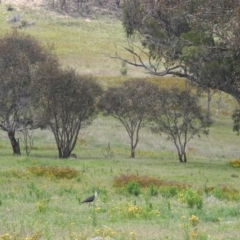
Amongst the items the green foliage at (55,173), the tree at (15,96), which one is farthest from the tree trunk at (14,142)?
the green foliage at (55,173)

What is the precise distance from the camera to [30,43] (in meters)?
42.4

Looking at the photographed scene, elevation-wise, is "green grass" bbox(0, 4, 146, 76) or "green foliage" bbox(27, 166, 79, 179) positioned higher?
"green grass" bbox(0, 4, 146, 76)

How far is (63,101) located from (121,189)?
15.4 m

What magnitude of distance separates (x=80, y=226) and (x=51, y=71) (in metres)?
23.1

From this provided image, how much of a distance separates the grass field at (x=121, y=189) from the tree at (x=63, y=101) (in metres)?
1.71

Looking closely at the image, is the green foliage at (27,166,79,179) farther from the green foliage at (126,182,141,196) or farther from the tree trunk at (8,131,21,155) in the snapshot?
the tree trunk at (8,131,21,155)

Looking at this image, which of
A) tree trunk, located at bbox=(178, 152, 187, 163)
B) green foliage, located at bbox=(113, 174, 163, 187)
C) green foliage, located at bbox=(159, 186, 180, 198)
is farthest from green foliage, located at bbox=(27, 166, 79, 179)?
tree trunk, located at bbox=(178, 152, 187, 163)

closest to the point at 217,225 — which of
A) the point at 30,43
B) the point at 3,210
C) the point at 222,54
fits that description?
the point at 3,210

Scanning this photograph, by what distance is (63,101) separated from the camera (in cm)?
3225

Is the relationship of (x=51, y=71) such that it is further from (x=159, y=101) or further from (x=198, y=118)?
(x=198, y=118)

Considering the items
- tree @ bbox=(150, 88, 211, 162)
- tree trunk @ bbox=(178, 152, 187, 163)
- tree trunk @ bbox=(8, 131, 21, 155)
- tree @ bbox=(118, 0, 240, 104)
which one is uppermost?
tree @ bbox=(118, 0, 240, 104)

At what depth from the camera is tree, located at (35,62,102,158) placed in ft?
105

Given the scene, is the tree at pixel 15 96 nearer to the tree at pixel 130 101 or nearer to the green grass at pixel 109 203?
the green grass at pixel 109 203

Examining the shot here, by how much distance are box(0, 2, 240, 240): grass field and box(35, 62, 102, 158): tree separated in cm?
171
